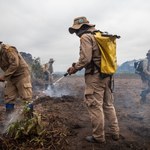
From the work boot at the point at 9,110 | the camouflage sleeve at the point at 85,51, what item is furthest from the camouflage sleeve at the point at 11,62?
the camouflage sleeve at the point at 85,51

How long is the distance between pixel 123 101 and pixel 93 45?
691 centimetres

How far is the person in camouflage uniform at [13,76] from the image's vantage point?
6.42m

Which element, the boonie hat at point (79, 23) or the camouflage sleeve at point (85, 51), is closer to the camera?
the camouflage sleeve at point (85, 51)

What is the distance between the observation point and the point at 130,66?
129 feet

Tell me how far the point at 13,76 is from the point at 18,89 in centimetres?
30

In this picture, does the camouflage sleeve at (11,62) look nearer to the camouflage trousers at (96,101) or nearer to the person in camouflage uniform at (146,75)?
the camouflage trousers at (96,101)

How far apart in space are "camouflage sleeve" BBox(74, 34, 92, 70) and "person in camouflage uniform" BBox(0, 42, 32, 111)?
5.73ft

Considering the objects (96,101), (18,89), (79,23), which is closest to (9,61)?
(18,89)

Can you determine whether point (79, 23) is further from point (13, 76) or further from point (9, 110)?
point (9, 110)

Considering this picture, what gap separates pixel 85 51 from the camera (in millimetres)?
5215

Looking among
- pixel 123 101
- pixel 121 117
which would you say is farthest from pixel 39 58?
pixel 121 117

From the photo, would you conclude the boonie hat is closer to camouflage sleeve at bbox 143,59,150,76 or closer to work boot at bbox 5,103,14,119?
work boot at bbox 5,103,14,119

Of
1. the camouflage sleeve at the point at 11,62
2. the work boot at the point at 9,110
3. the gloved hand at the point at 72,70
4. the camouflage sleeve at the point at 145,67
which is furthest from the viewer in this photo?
the camouflage sleeve at the point at 145,67

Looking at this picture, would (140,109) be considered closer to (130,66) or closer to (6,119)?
(6,119)
